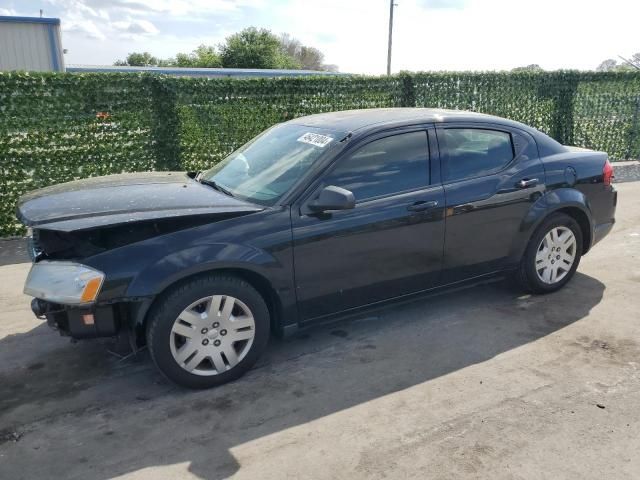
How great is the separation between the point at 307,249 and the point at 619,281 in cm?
335

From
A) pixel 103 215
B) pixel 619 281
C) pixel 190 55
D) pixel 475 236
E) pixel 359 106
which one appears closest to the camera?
pixel 103 215

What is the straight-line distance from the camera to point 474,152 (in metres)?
4.35

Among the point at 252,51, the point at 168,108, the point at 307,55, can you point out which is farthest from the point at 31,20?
the point at 307,55

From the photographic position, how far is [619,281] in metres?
5.22

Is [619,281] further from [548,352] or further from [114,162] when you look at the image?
[114,162]

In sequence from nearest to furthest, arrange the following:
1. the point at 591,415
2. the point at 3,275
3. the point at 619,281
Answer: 1. the point at 591,415
2. the point at 619,281
3. the point at 3,275

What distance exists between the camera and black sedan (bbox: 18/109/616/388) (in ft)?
10.7

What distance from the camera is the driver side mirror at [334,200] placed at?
3467 mm

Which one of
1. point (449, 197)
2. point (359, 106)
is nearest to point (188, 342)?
point (449, 197)

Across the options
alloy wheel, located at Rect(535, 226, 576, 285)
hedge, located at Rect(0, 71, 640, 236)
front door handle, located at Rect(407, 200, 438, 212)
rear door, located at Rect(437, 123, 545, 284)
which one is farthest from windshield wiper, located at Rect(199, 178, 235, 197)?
hedge, located at Rect(0, 71, 640, 236)

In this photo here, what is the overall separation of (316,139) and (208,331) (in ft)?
5.20

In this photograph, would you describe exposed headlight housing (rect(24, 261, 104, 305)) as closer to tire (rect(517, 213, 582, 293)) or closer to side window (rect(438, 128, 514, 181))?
side window (rect(438, 128, 514, 181))

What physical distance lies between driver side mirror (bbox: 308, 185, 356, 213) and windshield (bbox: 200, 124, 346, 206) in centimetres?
27

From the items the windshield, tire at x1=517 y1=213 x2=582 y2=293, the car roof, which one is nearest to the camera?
the windshield
